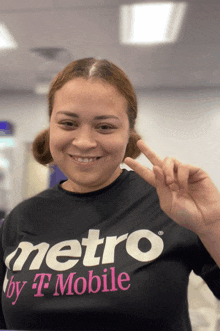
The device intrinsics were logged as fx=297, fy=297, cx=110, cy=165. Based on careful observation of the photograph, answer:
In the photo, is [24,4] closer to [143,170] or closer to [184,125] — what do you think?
[143,170]

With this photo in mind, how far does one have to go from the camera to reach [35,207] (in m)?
0.79

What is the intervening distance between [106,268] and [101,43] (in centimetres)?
324

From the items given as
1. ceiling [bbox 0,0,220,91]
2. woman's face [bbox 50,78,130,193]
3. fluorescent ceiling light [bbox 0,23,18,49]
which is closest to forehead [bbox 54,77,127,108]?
woman's face [bbox 50,78,130,193]

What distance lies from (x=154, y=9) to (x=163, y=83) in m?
2.15

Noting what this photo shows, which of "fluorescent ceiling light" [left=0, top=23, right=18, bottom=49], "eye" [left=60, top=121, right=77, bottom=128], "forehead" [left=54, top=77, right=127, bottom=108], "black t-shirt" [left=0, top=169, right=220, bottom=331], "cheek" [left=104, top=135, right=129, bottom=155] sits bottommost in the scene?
"black t-shirt" [left=0, top=169, right=220, bottom=331]

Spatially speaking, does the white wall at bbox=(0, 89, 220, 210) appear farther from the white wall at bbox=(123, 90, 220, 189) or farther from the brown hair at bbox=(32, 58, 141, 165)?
the brown hair at bbox=(32, 58, 141, 165)

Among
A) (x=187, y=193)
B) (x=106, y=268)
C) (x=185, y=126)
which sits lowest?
(x=106, y=268)

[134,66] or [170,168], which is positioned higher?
[134,66]

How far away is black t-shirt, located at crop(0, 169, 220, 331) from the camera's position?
1.93 feet

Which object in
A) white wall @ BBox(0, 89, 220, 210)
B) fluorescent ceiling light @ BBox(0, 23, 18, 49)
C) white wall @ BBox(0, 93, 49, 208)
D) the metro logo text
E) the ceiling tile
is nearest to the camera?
the metro logo text

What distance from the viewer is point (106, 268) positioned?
0.61 meters

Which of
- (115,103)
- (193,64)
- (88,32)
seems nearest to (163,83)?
(193,64)

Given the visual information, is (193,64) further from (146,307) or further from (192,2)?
(146,307)

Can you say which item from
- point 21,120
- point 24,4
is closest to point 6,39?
point 24,4
